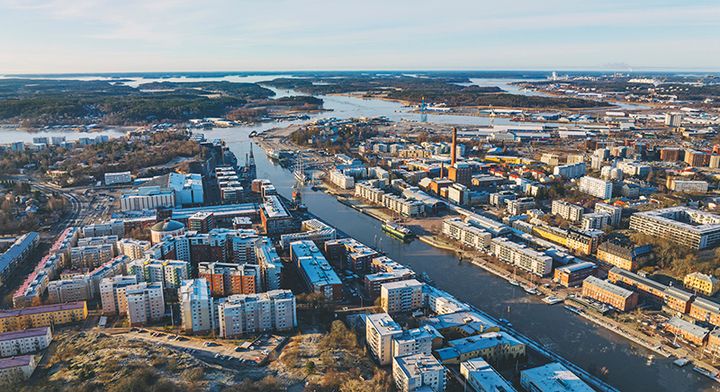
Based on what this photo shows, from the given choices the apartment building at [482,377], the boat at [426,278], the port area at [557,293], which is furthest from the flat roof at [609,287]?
the apartment building at [482,377]

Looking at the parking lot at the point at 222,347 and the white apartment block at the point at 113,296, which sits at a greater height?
the white apartment block at the point at 113,296

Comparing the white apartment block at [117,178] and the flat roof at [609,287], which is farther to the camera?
the white apartment block at [117,178]

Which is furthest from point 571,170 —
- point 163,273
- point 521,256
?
point 163,273

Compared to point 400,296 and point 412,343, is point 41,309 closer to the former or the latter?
point 400,296

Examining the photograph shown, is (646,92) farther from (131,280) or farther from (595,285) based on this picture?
(131,280)

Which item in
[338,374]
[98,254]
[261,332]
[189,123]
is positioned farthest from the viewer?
[189,123]

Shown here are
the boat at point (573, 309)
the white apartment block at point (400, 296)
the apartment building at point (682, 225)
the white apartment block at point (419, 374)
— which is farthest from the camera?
the apartment building at point (682, 225)

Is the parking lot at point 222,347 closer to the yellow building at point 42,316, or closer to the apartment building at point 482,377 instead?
the yellow building at point 42,316

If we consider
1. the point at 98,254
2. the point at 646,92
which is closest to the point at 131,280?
the point at 98,254
